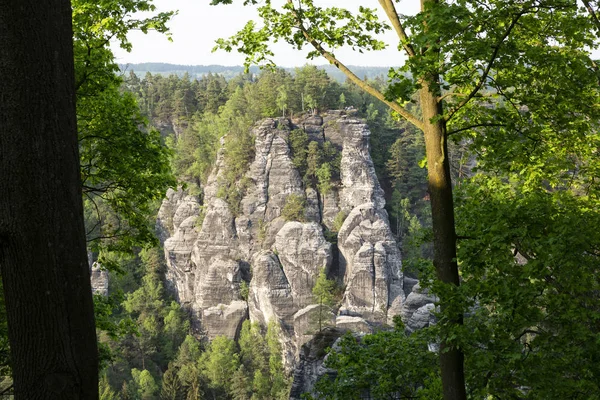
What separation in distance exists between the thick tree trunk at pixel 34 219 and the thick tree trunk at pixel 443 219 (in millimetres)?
3363

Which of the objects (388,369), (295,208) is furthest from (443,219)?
(295,208)

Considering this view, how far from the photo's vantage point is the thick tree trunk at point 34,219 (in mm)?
1860

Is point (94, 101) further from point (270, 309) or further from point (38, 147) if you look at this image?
point (270, 309)

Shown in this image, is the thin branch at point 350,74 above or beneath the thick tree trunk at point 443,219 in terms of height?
above

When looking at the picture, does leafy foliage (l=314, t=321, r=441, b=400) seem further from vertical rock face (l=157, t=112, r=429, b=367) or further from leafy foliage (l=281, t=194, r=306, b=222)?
leafy foliage (l=281, t=194, r=306, b=222)

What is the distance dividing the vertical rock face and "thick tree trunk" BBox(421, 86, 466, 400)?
47804 millimetres

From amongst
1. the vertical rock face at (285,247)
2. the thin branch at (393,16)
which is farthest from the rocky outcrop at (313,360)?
the vertical rock face at (285,247)

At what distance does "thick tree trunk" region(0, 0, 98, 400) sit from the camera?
1.86 meters

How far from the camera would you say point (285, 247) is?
5756 centimetres

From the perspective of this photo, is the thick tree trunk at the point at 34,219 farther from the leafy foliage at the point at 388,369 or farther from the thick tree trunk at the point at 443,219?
the leafy foliage at the point at 388,369

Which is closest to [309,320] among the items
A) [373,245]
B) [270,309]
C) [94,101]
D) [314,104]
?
[270,309]

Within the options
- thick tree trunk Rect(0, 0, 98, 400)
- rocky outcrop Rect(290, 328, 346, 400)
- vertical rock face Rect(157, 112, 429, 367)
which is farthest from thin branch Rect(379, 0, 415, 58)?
vertical rock face Rect(157, 112, 429, 367)

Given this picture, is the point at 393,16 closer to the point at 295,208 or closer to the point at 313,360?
the point at 313,360

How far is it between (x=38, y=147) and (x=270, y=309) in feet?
183
